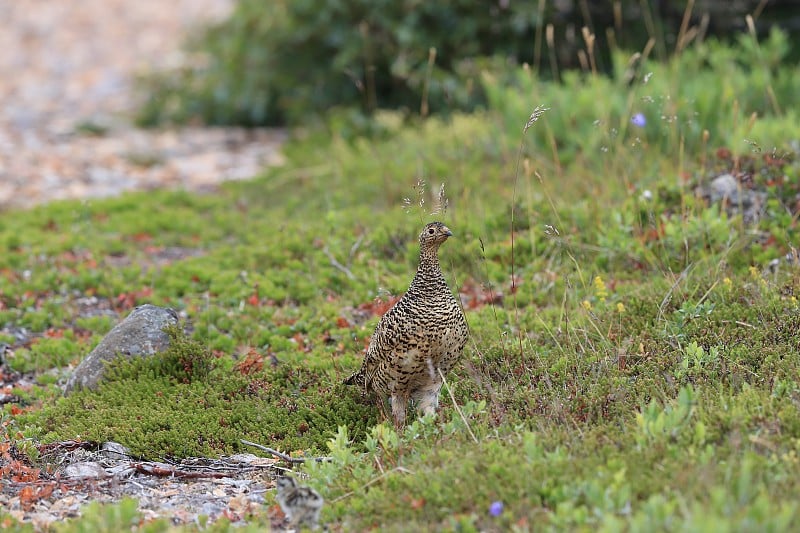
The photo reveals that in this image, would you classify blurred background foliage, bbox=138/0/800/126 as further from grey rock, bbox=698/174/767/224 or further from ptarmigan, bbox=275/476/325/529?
ptarmigan, bbox=275/476/325/529

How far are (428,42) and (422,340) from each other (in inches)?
306

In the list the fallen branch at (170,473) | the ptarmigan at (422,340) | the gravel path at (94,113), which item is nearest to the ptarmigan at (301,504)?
the fallen branch at (170,473)

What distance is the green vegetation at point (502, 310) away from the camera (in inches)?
173

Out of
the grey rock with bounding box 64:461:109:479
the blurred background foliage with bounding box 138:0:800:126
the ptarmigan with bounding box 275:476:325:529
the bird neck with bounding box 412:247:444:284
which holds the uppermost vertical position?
the blurred background foliage with bounding box 138:0:800:126

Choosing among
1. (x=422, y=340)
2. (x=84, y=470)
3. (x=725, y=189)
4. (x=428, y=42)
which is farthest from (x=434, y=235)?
(x=428, y=42)

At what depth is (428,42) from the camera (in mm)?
12273

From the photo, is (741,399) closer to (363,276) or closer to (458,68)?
(363,276)

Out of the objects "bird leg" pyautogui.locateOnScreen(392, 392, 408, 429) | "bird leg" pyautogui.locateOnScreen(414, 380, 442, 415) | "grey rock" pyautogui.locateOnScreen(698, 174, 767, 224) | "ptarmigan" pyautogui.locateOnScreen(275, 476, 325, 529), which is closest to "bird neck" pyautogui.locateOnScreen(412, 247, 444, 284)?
"bird leg" pyautogui.locateOnScreen(414, 380, 442, 415)

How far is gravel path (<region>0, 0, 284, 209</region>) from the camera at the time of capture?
11938 mm

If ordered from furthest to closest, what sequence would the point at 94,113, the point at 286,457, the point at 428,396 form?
the point at 94,113, the point at 428,396, the point at 286,457

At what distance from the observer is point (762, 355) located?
5488 mm

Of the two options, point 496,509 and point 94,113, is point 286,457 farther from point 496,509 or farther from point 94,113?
point 94,113

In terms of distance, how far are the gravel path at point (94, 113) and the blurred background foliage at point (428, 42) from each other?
3.08ft

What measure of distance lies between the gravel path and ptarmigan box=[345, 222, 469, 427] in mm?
6710
